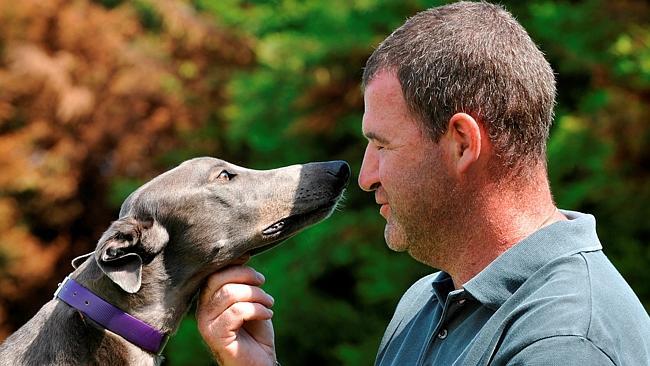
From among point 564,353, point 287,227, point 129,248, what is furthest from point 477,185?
point 129,248

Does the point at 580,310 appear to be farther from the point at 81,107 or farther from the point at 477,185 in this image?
the point at 81,107

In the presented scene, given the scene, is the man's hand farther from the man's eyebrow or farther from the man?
the man's eyebrow

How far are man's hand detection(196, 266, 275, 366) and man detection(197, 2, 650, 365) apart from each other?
580mm

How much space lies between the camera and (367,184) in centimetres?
319

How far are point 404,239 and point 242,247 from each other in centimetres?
116

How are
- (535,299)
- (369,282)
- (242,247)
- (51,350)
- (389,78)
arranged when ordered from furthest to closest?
(369,282)
(242,247)
(51,350)
(389,78)
(535,299)

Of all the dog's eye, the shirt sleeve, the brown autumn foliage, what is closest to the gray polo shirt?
the shirt sleeve

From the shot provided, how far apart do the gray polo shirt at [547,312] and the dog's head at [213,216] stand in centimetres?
109

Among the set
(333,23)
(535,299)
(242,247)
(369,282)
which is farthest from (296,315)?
(535,299)

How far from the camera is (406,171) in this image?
9.70 ft

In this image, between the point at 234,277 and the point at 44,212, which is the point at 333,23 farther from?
the point at 234,277

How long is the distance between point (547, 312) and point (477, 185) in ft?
1.64

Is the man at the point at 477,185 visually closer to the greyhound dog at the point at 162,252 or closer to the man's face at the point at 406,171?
the man's face at the point at 406,171

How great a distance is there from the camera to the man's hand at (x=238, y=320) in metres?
3.39
